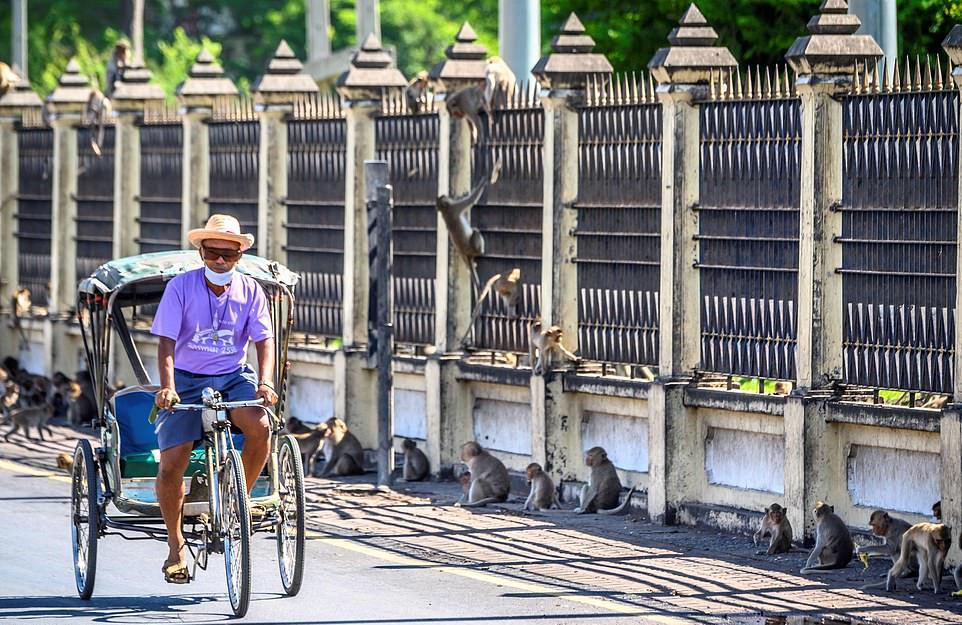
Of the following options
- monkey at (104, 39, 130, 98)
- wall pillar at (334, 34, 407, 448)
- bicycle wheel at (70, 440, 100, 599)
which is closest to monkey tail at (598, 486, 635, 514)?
wall pillar at (334, 34, 407, 448)

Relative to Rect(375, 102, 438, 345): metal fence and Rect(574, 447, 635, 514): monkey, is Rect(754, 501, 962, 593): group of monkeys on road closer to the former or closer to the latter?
Rect(574, 447, 635, 514): monkey

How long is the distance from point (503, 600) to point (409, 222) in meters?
7.85

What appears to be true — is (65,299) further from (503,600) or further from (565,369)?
(503,600)

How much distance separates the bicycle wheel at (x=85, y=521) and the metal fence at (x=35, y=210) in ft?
49.0

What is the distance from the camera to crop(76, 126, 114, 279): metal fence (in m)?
25.4

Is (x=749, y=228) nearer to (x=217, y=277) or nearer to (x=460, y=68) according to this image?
(x=460, y=68)

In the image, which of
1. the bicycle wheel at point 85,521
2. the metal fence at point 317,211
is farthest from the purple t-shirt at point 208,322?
the metal fence at point 317,211

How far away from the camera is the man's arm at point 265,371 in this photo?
1119 cm

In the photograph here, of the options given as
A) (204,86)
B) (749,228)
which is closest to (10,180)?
(204,86)

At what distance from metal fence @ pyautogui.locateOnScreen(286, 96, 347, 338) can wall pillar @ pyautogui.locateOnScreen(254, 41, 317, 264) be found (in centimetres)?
8

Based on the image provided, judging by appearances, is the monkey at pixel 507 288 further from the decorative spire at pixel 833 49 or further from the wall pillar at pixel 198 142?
the wall pillar at pixel 198 142

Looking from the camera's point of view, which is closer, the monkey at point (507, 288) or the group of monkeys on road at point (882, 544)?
the group of monkeys on road at point (882, 544)

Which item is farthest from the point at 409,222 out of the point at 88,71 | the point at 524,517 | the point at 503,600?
the point at 88,71

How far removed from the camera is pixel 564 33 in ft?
55.2
